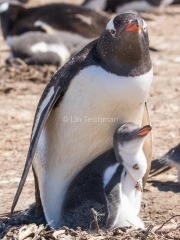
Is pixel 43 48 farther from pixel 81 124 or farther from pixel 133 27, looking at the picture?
pixel 133 27

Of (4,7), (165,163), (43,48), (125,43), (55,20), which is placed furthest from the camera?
(4,7)

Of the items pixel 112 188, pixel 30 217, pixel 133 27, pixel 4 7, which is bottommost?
pixel 4 7

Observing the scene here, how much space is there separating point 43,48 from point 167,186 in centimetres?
435

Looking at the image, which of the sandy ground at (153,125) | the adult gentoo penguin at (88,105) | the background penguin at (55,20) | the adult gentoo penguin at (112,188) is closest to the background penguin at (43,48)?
the background penguin at (55,20)

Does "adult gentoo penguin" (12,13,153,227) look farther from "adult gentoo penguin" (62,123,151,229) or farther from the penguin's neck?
the penguin's neck

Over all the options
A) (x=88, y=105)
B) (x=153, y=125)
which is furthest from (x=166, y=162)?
(x=88, y=105)

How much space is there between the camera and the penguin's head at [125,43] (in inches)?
156

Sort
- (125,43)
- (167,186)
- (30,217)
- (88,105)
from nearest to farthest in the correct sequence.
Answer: (125,43), (88,105), (30,217), (167,186)

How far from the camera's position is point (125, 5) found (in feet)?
45.8

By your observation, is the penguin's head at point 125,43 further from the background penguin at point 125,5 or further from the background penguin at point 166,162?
the background penguin at point 125,5

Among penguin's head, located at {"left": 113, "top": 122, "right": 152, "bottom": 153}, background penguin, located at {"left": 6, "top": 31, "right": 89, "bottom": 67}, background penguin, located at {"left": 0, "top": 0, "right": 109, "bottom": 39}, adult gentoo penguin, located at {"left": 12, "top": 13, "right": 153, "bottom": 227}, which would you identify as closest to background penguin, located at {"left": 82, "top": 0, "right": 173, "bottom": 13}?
background penguin, located at {"left": 0, "top": 0, "right": 109, "bottom": 39}

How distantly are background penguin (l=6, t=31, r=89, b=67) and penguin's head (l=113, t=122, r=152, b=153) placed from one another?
16.6ft

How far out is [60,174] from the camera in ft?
14.1

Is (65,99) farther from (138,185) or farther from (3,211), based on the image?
(3,211)
